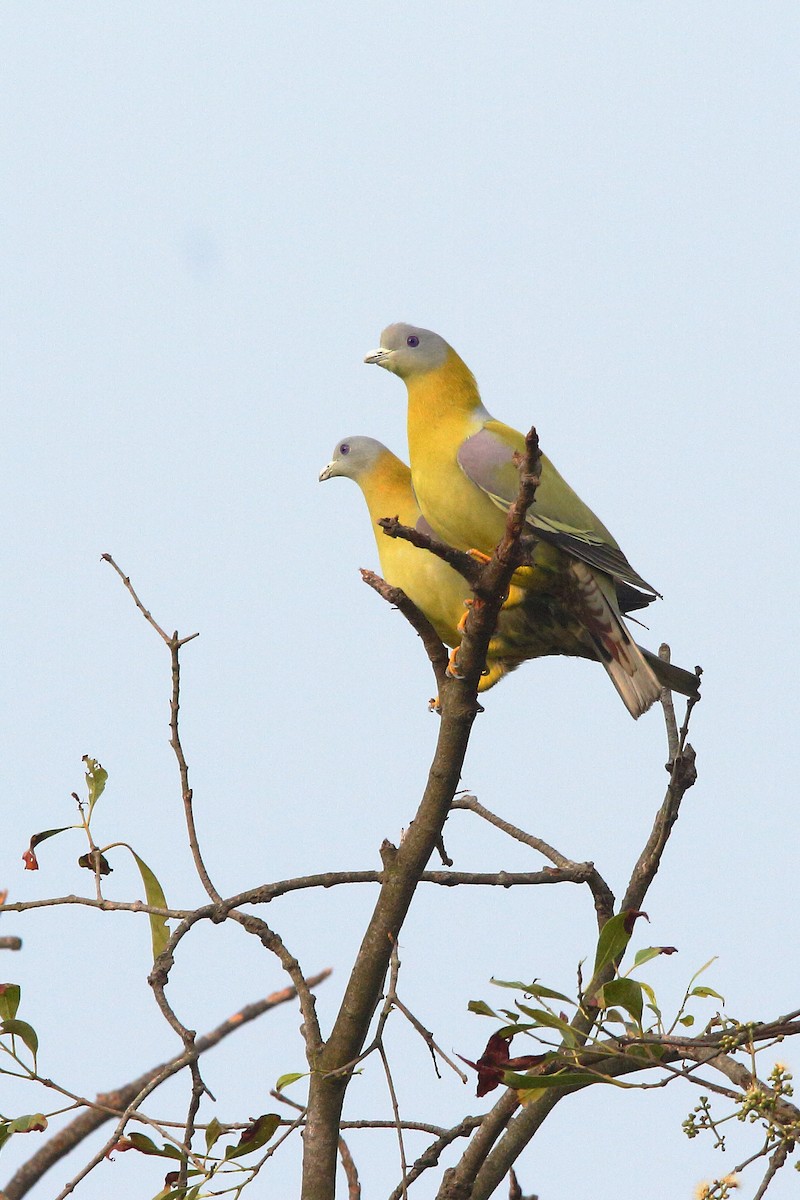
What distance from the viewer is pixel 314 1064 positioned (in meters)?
3.45

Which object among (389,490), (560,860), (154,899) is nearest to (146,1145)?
(154,899)

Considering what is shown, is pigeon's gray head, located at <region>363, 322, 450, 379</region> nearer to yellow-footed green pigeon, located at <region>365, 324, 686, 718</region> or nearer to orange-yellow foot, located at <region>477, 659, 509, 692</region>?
yellow-footed green pigeon, located at <region>365, 324, 686, 718</region>

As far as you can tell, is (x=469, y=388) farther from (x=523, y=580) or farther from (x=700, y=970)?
(x=700, y=970)

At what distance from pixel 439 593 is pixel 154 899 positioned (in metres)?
2.78

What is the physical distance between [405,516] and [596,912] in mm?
3453

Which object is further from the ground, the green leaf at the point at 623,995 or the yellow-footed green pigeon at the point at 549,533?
the yellow-footed green pigeon at the point at 549,533

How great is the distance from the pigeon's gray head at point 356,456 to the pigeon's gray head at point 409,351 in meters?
0.90

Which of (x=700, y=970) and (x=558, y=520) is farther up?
(x=558, y=520)

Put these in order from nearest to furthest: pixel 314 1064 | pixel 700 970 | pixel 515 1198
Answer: pixel 700 970 < pixel 314 1064 < pixel 515 1198

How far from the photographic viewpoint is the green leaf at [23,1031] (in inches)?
121

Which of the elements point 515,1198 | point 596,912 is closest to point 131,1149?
point 515,1198

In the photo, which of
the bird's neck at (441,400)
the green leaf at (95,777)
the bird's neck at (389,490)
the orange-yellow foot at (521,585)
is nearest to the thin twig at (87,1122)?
the green leaf at (95,777)

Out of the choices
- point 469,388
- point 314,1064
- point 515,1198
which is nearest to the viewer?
point 314,1064

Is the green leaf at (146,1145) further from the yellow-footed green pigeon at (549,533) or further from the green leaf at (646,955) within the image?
the yellow-footed green pigeon at (549,533)
